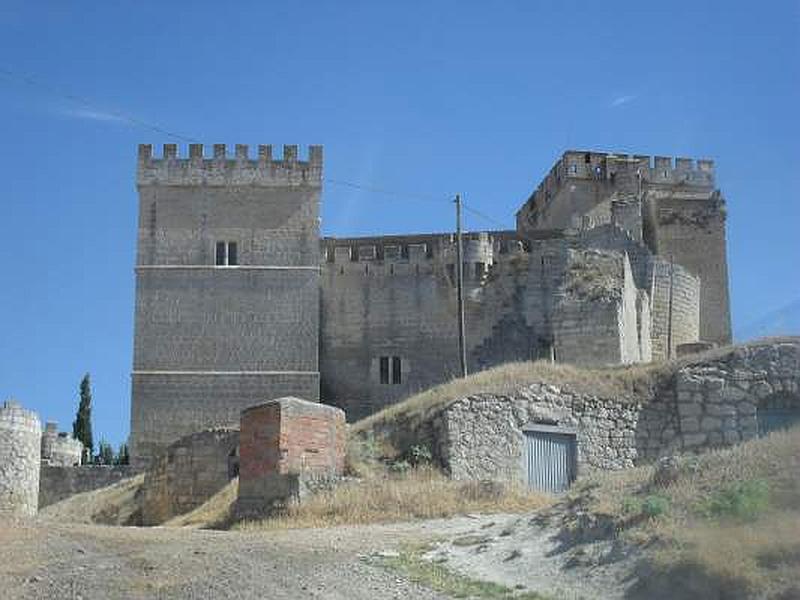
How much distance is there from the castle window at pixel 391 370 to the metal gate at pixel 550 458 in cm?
1734

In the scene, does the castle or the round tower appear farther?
the castle

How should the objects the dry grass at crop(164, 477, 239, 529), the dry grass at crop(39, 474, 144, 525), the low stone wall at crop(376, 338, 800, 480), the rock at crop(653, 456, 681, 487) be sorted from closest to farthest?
the rock at crop(653, 456, 681, 487) → the dry grass at crop(164, 477, 239, 529) → the low stone wall at crop(376, 338, 800, 480) → the dry grass at crop(39, 474, 144, 525)

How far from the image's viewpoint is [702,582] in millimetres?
10641

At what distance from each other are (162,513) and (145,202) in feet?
57.5

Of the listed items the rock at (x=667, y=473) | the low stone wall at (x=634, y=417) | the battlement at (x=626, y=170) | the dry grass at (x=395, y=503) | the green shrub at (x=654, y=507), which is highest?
the battlement at (x=626, y=170)

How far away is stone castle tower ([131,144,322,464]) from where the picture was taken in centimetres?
3729

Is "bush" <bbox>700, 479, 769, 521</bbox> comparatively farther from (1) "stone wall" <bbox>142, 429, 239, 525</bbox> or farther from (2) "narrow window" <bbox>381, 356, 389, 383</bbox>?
(2) "narrow window" <bbox>381, 356, 389, 383</bbox>

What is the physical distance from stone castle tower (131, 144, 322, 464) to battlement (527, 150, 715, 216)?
29.2 feet

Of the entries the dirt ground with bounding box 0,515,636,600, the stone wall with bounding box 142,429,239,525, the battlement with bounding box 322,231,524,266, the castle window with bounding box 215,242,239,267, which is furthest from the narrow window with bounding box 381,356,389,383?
the dirt ground with bounding box 0,515,636,600

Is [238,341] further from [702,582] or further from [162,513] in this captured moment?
[702,582]

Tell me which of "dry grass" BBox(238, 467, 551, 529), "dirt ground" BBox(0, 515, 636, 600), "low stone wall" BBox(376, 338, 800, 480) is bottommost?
"dirt ground" BBox(0, 515, 636, 600)

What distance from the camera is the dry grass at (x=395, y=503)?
1725 cm

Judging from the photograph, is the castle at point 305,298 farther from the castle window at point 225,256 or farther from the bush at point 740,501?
the bush at point 740,501

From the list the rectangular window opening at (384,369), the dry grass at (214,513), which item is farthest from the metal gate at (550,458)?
the rectangular window opening at (384,369)
